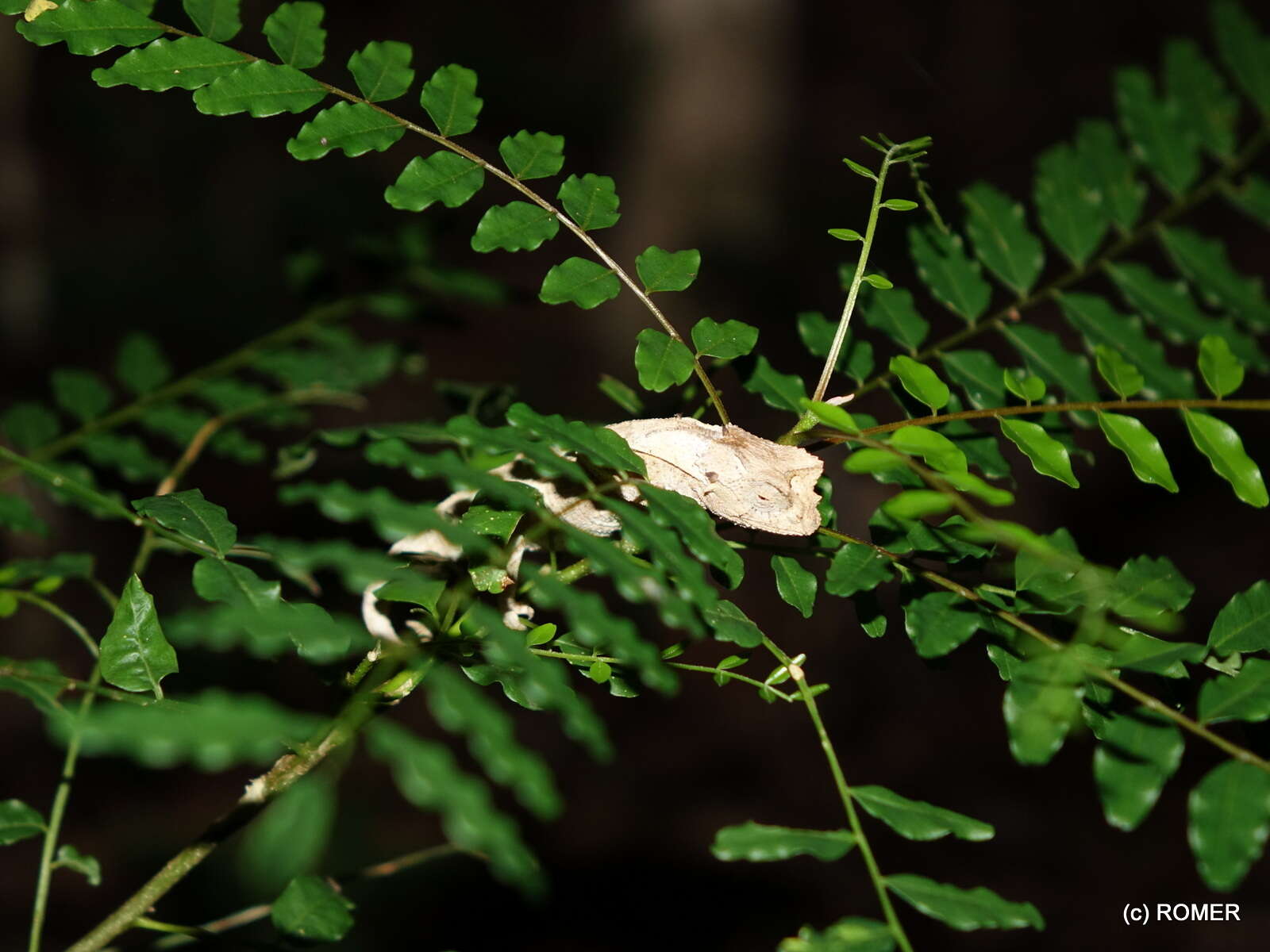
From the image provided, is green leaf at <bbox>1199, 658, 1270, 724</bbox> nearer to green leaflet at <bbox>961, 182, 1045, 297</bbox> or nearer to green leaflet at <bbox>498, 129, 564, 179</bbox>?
green leaflet at <bbox>961, 182, 1045, 297</bbox>

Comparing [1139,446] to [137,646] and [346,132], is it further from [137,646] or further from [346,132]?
[137,646]

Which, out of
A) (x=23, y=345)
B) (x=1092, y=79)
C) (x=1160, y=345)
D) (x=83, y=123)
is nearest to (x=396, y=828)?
(x=23, y=345)

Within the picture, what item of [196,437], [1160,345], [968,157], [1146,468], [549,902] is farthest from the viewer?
[968,157]

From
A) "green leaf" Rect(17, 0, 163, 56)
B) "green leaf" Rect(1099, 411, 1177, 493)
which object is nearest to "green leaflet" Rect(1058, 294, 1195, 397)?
"green leaf" Rect(1099, 411, 1177, 493)

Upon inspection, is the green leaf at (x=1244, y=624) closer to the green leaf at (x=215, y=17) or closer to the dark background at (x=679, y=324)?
the dark background at (x=679, y=324)

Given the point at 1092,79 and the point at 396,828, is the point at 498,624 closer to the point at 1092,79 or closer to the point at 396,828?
the point at 396,828
